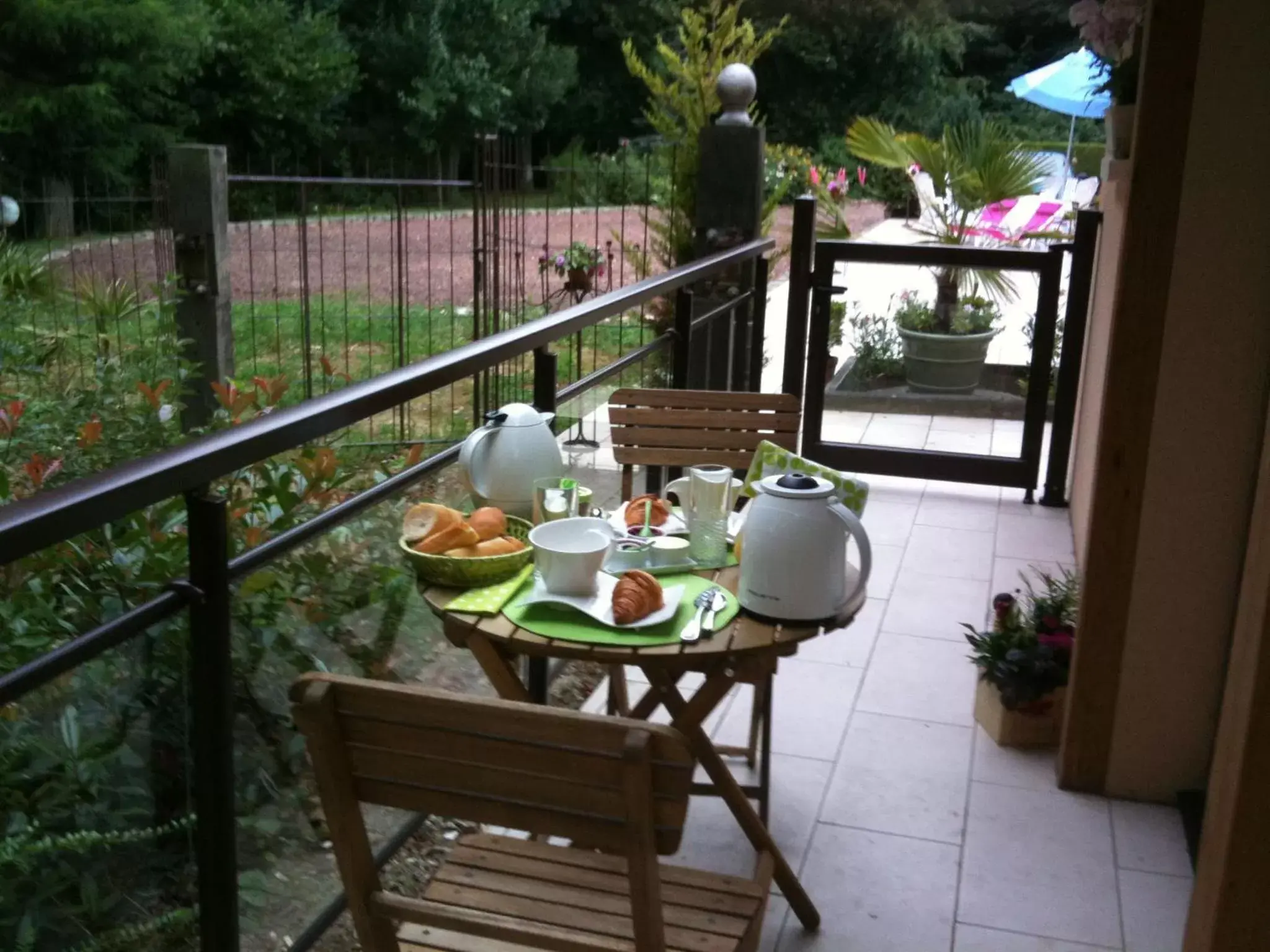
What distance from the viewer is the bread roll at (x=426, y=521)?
174 cm

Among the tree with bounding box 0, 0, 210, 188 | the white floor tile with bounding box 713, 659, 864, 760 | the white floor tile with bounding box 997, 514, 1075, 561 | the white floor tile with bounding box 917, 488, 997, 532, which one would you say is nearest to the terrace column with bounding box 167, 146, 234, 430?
the white floor tile with bounding box 713, 659, 864, 760

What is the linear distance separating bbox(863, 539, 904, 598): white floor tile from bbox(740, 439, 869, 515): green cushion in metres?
1.48

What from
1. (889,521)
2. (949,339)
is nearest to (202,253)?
(889,521)

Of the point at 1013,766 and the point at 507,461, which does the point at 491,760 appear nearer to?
the point at 507,461

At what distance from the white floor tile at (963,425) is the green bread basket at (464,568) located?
10.9 ft

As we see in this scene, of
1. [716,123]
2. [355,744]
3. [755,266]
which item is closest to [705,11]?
Result: [716,123]

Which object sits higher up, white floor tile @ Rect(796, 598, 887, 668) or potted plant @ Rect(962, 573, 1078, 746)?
potted plant @ Rect(962, 573, 1078, 746)

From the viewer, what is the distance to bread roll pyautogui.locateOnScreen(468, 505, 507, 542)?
5.76 ft

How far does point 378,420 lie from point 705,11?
286 cm

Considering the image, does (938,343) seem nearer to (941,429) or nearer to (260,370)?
(941,429)

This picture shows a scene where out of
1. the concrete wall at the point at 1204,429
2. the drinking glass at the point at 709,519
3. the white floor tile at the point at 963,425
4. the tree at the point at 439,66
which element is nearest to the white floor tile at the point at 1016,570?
the white floor tile at the point at 963,425

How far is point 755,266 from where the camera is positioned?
14.8ft

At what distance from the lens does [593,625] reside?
1.60 metres

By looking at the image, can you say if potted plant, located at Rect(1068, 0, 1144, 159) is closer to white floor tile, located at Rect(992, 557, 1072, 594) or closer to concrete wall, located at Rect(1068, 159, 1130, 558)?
concrete wall, located at Rect(1068, 159, 1130, 558)
